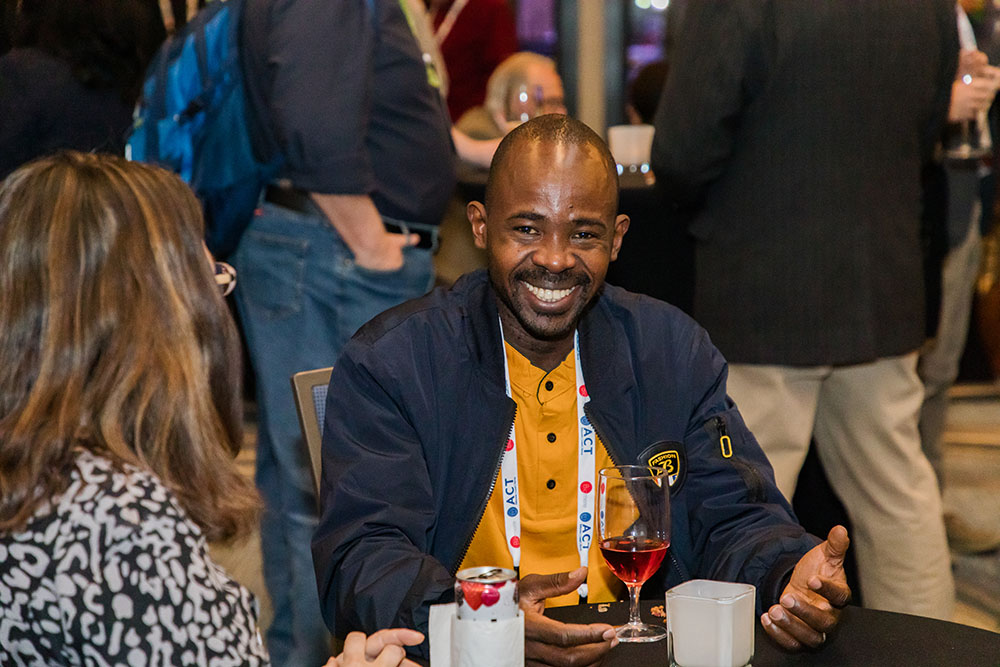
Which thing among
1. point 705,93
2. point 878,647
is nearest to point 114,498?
point 878,647

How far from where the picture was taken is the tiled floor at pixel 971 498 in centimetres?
386

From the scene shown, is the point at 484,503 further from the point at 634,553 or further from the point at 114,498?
the point at 114,498

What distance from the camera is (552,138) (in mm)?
2111

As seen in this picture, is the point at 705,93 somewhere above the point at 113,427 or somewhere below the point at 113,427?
above

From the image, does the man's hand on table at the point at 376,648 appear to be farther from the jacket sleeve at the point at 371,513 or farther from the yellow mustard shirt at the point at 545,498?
the yellow mustard shirt at the point at 545,498

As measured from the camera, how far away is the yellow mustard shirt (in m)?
2.07

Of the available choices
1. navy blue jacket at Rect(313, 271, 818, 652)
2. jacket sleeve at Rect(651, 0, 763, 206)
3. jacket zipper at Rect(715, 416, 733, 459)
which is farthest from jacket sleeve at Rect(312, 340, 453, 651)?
jacket sleeve at Rect(651, 0, 763, 206)

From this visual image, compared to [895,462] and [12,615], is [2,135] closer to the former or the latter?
→ [12,615]

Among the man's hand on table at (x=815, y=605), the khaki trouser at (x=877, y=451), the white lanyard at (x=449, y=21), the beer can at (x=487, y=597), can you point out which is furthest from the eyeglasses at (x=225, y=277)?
the white lanyard at (x=449, y=21)

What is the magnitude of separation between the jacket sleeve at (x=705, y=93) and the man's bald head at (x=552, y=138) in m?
0.95

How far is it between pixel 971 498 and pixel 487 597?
4.05 meters

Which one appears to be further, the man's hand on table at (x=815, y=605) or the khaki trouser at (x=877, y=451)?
the khaki trouser at (x=877, y=451)

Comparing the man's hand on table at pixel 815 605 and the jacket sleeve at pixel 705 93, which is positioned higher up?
the jacket sleeve at pixel 705 93

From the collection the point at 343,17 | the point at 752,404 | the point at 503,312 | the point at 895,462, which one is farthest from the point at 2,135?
the point at 895,462
